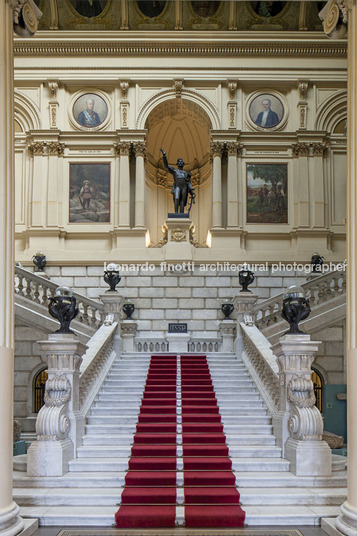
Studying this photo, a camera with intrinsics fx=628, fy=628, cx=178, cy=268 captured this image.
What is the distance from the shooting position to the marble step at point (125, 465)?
8781 mm

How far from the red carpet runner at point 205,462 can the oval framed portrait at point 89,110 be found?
10.7m

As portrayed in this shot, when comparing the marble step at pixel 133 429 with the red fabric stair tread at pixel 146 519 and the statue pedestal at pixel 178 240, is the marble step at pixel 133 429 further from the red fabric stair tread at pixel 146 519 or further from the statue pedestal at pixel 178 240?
the statue pedestal at pixel 178 240

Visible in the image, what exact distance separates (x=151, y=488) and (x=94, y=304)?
7.36 m

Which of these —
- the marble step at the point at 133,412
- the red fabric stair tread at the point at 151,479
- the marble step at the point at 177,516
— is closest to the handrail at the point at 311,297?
the marble step at the point at 133,412

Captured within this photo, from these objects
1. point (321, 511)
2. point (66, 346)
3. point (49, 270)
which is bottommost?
point (321, 511)

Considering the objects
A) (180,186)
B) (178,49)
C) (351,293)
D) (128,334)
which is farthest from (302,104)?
(351,293)

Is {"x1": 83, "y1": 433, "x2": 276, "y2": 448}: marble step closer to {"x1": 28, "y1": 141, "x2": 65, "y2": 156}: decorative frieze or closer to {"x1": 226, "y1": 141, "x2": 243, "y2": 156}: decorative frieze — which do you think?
{"x1": 226, "y1": 141, "x2": 243, "y2": 156}: decorative frieze

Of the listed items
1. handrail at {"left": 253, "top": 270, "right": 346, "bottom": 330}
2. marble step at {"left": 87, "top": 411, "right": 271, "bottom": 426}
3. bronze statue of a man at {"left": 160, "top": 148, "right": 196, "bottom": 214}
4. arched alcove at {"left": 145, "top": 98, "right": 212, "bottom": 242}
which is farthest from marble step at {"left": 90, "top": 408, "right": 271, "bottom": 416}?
arched alcove at {"left": 145, "top": 98, "right": 212, "bottom": 242}

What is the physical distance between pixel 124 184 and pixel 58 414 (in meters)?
12.3

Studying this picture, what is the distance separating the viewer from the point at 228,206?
20.2m

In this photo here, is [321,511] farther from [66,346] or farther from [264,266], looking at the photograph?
[264,266]

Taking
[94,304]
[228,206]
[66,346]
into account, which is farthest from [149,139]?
[66,346]

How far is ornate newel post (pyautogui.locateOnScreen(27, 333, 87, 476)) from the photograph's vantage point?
27.9 ft

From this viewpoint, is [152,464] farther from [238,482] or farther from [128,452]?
[238,482]
